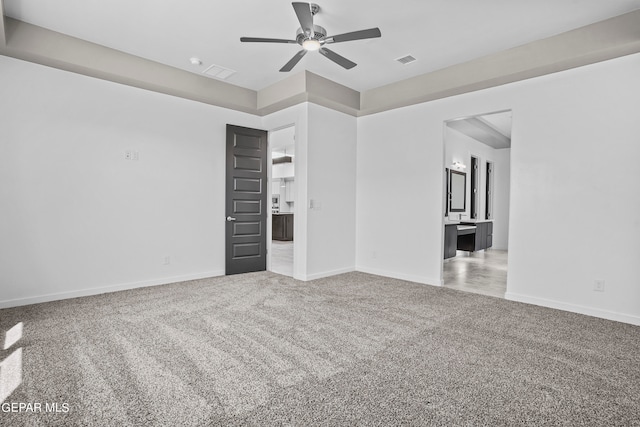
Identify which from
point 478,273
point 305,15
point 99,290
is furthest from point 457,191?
point 99,290

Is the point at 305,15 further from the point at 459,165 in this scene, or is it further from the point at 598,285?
the point at 459,165

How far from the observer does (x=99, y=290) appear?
410cm

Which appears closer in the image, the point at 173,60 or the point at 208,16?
the point at 208,16

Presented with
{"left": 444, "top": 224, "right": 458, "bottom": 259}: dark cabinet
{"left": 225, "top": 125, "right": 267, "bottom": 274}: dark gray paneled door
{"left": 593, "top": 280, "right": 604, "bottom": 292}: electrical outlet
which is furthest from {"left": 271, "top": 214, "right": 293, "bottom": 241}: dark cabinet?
{"left": 593, "top": 280, "right": 604, "bottom": 292}: electrical outlet

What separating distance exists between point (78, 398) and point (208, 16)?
3300 mm

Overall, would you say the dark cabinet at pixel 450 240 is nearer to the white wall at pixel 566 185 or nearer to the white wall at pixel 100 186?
the white wall at pixel 566 185

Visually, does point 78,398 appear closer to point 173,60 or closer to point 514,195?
point 173,60

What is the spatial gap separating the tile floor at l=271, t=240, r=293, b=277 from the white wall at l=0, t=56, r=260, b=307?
3.53 ft

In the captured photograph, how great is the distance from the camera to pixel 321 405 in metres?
1.84

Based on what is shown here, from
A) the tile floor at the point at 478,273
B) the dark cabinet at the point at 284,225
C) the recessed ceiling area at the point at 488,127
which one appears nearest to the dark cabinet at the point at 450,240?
the tile floor at the point at 478,273

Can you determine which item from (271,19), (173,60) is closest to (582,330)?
(271,19)

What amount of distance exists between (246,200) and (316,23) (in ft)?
9.66

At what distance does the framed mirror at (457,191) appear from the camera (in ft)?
23.4

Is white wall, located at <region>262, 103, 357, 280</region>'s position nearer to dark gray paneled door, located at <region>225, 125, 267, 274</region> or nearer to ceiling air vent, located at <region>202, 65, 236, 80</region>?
dark gray paneled door, located at <region>225, 125, 267, 274</region>
